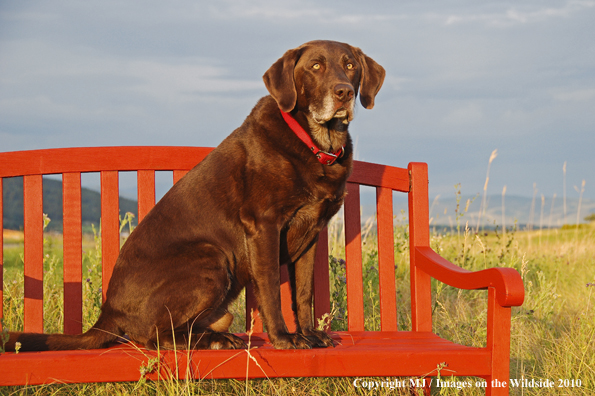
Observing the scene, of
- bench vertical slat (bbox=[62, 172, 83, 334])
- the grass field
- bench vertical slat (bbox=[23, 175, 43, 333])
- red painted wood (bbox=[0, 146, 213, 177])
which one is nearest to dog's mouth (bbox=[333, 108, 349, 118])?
red painted wood (bbox=[0, 146, 213, 177])

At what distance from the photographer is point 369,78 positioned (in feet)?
8.79

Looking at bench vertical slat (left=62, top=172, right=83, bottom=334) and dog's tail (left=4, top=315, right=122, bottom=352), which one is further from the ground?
bench vertical slat (left=62, top=172, right=83, bottom=334)

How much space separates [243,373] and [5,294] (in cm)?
253

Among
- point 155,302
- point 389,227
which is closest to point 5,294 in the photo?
point 155,302

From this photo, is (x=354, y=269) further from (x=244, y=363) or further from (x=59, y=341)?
(x=59, y=341)

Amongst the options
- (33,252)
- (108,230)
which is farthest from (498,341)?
(33,252)

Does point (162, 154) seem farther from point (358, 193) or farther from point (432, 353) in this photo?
point (432, 353)

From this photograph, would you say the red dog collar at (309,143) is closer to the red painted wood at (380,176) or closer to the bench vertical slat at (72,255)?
the red painted wood at (380,176)

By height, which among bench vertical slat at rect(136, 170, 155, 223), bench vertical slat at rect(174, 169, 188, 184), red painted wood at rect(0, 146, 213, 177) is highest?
red painted wood at rect(0, 146, 213, 177)

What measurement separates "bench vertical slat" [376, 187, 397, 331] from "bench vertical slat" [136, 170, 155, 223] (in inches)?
50.9

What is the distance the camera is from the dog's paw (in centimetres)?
232

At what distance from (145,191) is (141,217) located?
0.49 ft

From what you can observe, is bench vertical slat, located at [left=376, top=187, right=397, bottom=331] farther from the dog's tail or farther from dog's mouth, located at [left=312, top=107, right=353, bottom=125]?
the dog's tail

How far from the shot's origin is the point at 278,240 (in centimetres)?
233
